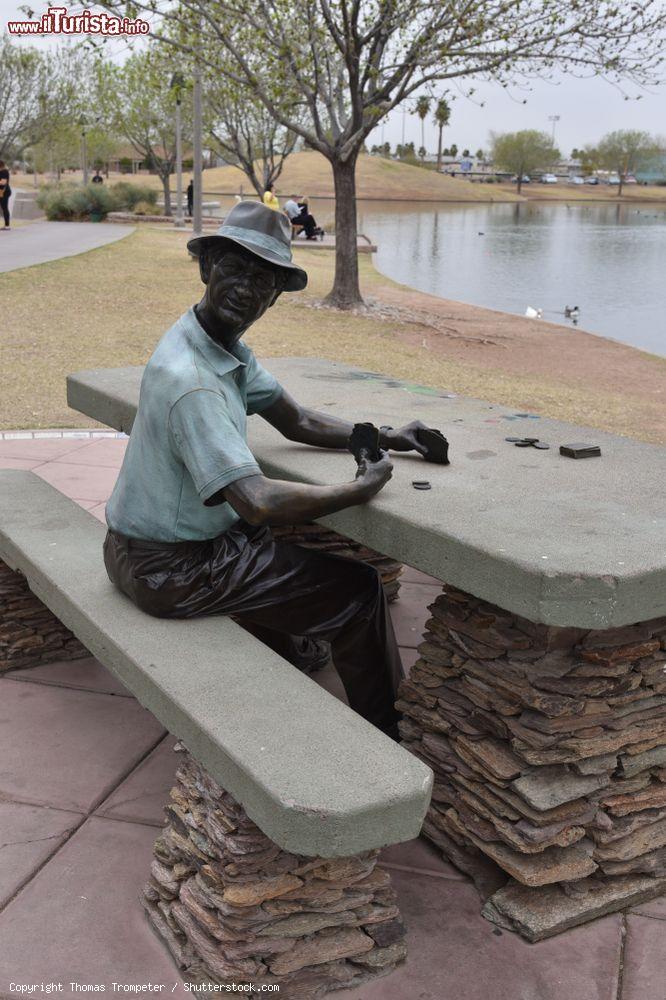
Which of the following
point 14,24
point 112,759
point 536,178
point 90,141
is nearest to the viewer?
point 112,759

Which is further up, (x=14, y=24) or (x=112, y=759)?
(x=14, y=24)

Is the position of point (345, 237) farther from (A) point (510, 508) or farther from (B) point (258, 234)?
(A) point (510, 508)

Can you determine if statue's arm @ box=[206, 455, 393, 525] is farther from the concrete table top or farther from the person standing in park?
the person standing in park

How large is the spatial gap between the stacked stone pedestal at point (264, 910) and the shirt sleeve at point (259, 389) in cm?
130

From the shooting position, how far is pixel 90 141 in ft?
157

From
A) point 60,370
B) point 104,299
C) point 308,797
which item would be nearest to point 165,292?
point 104,299

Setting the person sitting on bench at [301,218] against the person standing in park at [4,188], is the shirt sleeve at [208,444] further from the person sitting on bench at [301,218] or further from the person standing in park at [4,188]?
the person sitting on bench at [301,218]

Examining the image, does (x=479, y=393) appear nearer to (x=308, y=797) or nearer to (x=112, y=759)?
(x=112, y=759)

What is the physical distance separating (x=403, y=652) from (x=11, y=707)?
1.54 meters

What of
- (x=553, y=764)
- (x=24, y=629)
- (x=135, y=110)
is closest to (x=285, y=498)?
(x=553, y=764)

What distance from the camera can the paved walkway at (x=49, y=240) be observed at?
18337 mm

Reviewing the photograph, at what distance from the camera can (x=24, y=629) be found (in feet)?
13.2

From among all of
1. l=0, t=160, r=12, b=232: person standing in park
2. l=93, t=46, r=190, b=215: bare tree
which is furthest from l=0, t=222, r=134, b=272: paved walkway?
l=93, t=46, r=190, b=215: bare tree

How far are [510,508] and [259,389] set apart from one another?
0.98 meters
